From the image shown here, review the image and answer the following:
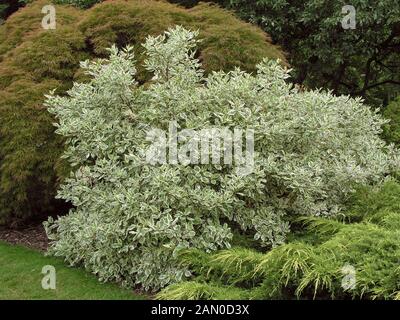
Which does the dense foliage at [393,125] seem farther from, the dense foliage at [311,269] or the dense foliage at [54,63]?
the dense foliage at [311,269]

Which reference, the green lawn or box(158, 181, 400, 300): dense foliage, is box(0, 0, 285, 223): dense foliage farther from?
box(158, 181, 400, 300): dense foliage

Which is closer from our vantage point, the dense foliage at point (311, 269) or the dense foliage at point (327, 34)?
the dense foliage at point (311, 269)

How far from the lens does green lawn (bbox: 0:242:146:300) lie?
457 cm

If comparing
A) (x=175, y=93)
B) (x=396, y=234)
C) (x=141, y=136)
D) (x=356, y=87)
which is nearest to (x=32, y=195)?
(x=141, y=136)

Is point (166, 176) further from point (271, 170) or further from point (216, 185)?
point (271, 170)

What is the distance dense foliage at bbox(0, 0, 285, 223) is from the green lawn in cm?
88

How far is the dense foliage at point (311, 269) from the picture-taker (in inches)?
141

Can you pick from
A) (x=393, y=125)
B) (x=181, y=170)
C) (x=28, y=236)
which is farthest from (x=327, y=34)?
(x=28, y=236)

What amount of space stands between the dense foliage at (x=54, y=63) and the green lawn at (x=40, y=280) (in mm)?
878

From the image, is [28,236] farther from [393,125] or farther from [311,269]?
[393,125]

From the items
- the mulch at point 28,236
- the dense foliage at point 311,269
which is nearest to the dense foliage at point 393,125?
the dense foliage at point 311,269

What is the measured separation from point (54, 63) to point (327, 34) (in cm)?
429

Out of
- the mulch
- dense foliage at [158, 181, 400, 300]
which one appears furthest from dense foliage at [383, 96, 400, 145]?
the mulch

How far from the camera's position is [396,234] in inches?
150
